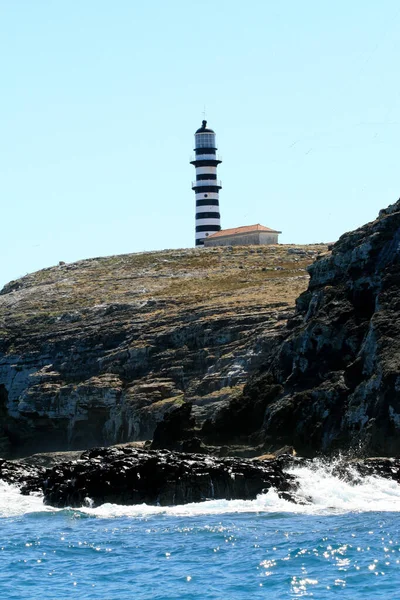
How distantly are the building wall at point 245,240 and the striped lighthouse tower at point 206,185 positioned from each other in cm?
319

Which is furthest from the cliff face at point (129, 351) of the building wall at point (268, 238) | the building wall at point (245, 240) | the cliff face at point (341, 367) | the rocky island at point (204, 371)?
the building wall at point (268, 238)

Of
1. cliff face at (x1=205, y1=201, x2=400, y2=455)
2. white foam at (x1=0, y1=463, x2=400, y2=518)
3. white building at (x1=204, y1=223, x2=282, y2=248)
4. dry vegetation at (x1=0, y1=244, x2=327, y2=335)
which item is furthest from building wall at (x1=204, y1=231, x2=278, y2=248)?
white foam at (x1=0, y1=463, x2=400, y2=518)

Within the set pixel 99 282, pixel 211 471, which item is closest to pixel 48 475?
pixel 211 471

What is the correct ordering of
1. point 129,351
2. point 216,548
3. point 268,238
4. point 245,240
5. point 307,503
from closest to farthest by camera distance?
1. point 216,548
2. point 307,503
3. point 129,351
4. point 245,240
5. point 268,238

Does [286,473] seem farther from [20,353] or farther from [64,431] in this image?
[20,353]

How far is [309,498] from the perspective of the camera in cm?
4325

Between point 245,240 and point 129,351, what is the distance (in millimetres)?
49929

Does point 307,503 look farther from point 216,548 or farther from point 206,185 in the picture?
point 206,185

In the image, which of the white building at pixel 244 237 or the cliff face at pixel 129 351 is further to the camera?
the white building at pixel 244 237

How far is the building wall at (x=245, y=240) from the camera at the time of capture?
5049 inches

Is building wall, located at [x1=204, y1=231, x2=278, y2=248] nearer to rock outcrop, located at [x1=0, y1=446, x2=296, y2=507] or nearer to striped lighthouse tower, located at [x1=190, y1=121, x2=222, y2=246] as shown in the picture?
striped lighthouse tower, located at [x1=190, y1=121, x2=222, y2=246]

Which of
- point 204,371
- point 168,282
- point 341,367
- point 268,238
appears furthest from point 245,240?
point 341,367

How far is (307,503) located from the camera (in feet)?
140

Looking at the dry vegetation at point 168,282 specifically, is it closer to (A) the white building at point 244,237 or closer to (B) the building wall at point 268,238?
(A) the white building at point 244,237
